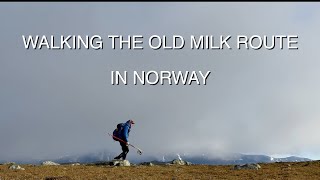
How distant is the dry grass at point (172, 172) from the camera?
33625 mm

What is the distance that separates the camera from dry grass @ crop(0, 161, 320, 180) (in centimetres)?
3362

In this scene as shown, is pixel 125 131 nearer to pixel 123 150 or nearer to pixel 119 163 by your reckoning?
pixel 123 150

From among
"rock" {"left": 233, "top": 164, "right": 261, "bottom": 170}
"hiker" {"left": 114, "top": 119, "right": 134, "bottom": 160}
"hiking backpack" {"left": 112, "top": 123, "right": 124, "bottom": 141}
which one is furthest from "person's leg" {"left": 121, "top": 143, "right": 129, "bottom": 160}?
"rock" {"left": 233, "top": 164, "right": 261, "bottom": 170}

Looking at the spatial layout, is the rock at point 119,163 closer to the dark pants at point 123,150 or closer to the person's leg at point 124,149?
the dark pants at point 123,150

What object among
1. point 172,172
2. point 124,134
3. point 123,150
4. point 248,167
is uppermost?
point 124,134

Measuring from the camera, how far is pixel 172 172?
1442 inches

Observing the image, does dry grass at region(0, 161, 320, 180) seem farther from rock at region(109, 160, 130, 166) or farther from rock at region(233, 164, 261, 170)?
rock at region(109, 160, 130, 166)

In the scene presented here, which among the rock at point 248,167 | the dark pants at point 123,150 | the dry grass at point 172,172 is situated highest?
the dark pants at point 123,150

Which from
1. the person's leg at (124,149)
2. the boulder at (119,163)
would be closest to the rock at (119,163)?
the boulder at (119,163)

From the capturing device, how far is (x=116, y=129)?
151 feet

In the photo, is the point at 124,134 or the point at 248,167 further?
the point at 124,134

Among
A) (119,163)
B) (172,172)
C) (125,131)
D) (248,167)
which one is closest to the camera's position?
(172,172)

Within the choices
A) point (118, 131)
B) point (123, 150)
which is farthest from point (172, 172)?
point (118, 131)

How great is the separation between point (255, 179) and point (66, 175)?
13.1 meters
